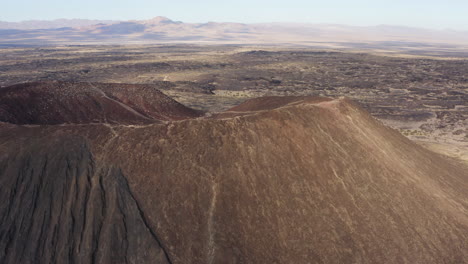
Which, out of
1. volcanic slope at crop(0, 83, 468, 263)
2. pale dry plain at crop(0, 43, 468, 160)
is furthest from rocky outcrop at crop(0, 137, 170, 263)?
pale dry plain at crop(0, 43, 468, 160)

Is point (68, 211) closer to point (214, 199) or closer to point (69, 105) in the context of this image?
point (214, 199)

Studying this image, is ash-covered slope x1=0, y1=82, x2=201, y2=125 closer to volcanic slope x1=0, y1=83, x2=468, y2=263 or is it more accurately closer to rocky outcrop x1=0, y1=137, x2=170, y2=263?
volcanic slope x1=0, y1=83, x2=468, y2=263

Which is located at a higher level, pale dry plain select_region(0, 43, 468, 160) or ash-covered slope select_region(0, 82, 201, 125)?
ash-covered slope select_region(0, 82, 201, 125)

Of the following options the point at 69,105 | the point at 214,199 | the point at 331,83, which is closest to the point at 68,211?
the point at 214,199

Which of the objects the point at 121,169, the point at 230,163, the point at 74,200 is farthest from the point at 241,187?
the point at 74,200

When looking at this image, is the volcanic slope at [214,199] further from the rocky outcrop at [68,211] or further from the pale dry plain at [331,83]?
the pale dry plain at [331,83]

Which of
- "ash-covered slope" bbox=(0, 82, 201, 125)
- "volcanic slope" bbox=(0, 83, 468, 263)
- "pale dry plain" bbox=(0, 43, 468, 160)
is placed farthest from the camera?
"pale dry plain" bbox=(0, 43, 468, 160)

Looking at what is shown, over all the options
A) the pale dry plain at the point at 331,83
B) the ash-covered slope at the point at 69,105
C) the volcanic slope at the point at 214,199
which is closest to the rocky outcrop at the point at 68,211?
the volcanic slope at the point at 214,199
